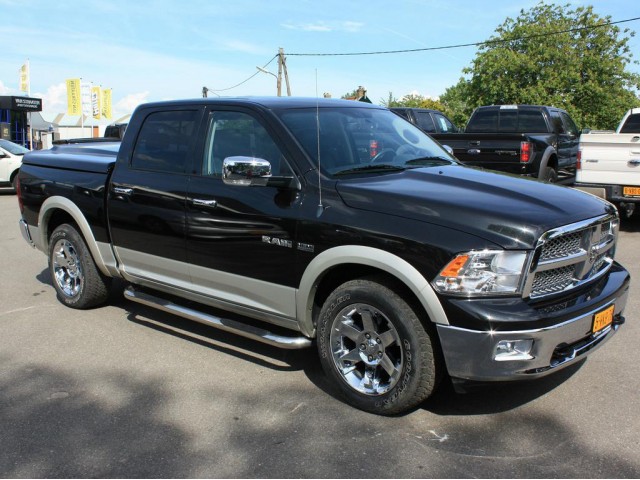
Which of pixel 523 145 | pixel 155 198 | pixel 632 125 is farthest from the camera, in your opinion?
pixel 632 125

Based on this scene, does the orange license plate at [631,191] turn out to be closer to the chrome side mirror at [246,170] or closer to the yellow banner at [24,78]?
the chrome side mirror at [246,170]

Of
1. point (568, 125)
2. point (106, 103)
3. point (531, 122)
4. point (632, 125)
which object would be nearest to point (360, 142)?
point (632, 125)

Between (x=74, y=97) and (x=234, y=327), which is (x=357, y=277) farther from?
(x=74, y=97)

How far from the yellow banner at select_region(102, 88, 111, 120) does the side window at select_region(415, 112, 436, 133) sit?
3521cm

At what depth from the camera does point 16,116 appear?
41.5m

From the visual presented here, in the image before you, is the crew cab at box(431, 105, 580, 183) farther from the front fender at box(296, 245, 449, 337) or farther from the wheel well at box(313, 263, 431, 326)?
the front fender at box(296, 245, 449, 337)

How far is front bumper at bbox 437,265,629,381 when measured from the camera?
3.16 meters

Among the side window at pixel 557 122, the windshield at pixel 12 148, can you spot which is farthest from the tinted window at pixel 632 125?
the windshield at pixel 12 148

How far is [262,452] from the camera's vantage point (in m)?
3.29

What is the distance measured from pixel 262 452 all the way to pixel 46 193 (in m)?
3.91

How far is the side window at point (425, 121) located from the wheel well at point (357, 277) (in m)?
10.1

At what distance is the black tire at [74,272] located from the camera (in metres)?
5.73

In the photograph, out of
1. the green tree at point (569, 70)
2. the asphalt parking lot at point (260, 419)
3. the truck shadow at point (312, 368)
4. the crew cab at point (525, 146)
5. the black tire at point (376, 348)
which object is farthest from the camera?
the green tree at point (569, 70)

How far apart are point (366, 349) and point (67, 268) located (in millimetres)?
3625
